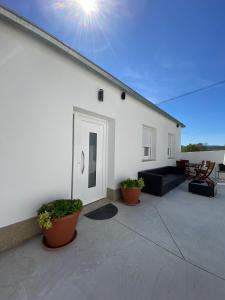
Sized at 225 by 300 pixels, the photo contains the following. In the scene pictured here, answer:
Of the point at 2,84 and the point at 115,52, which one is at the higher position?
the point at 115,52

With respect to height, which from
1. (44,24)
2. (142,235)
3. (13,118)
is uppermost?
(44,24)

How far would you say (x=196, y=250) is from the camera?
214 centimetres

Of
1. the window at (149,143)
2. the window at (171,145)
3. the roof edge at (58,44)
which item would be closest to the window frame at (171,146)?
the window at (171,145)

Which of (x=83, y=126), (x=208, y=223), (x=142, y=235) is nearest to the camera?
(x=142, y=235)

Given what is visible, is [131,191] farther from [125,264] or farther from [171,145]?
[171,145]

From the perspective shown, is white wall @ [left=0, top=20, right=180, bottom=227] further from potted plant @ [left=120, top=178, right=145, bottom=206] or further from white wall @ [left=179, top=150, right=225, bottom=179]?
white wall @ [left=179, top=150, right=225, bottom=179]

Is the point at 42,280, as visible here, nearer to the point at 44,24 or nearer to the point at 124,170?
the point at 124,170

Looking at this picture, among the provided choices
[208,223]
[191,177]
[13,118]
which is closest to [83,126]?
[13,118]

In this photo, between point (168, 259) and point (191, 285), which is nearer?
point (191, 285)

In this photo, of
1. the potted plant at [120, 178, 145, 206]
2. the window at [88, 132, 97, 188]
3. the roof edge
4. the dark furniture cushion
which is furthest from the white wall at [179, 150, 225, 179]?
the window at [88, 132, 97, 188]

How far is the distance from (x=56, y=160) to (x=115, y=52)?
12.8 feet

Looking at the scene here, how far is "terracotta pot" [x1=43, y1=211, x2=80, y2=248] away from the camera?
2.12 meters

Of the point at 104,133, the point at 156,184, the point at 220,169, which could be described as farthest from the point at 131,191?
the point at 220,169

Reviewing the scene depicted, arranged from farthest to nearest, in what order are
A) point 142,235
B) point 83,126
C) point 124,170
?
1. point 124,170
2. point 83,126
3. point 142,235
